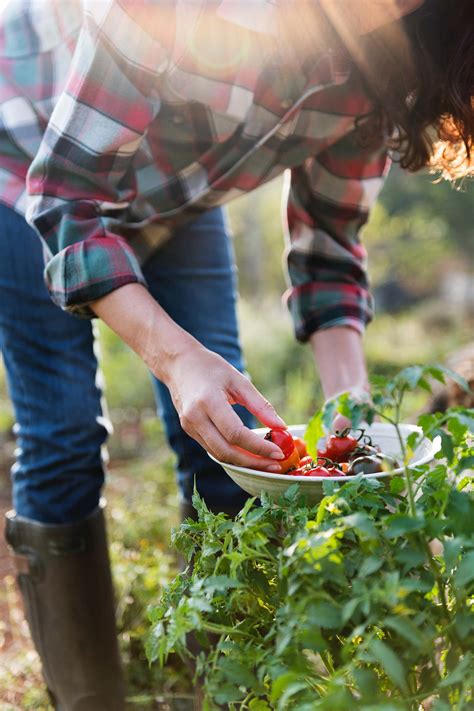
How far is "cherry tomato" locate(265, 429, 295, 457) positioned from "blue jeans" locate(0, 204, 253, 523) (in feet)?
1.82

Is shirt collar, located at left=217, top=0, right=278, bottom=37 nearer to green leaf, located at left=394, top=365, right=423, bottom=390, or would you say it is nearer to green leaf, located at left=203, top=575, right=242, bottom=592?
green leaf, located at left=394, top=365, right=423, bottom=390

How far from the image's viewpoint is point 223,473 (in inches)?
76.9

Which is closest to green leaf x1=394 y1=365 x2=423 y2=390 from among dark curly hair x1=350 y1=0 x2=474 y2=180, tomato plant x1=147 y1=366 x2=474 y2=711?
tomato plant x1=147 y1=366 x2=474 y2=711

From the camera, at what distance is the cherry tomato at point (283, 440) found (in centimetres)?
134

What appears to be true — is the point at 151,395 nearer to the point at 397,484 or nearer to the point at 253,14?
the point at 253,14

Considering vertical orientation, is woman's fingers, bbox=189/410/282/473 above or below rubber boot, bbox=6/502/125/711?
above

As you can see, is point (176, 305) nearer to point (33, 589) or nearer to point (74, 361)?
point (74, 361)

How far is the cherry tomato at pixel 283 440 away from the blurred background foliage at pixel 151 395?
3.12ft

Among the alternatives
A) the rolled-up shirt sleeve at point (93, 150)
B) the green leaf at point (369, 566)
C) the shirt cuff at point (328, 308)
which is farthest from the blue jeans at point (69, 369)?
the green leaf at point (369, 566)

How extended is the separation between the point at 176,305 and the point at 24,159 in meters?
0.46

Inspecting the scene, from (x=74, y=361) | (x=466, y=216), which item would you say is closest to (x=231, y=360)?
(x=74, y=361)

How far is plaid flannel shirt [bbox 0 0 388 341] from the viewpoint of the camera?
142 cm

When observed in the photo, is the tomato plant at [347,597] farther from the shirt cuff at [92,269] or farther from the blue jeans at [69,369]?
the blue jeans at [69,369]

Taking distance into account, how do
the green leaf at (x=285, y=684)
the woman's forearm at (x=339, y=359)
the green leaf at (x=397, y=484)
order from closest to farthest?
the green leaf at (x=285, y=684) < the green leaf at (x=397, y=484) < the woman's forearm at (x=339, y=359)
